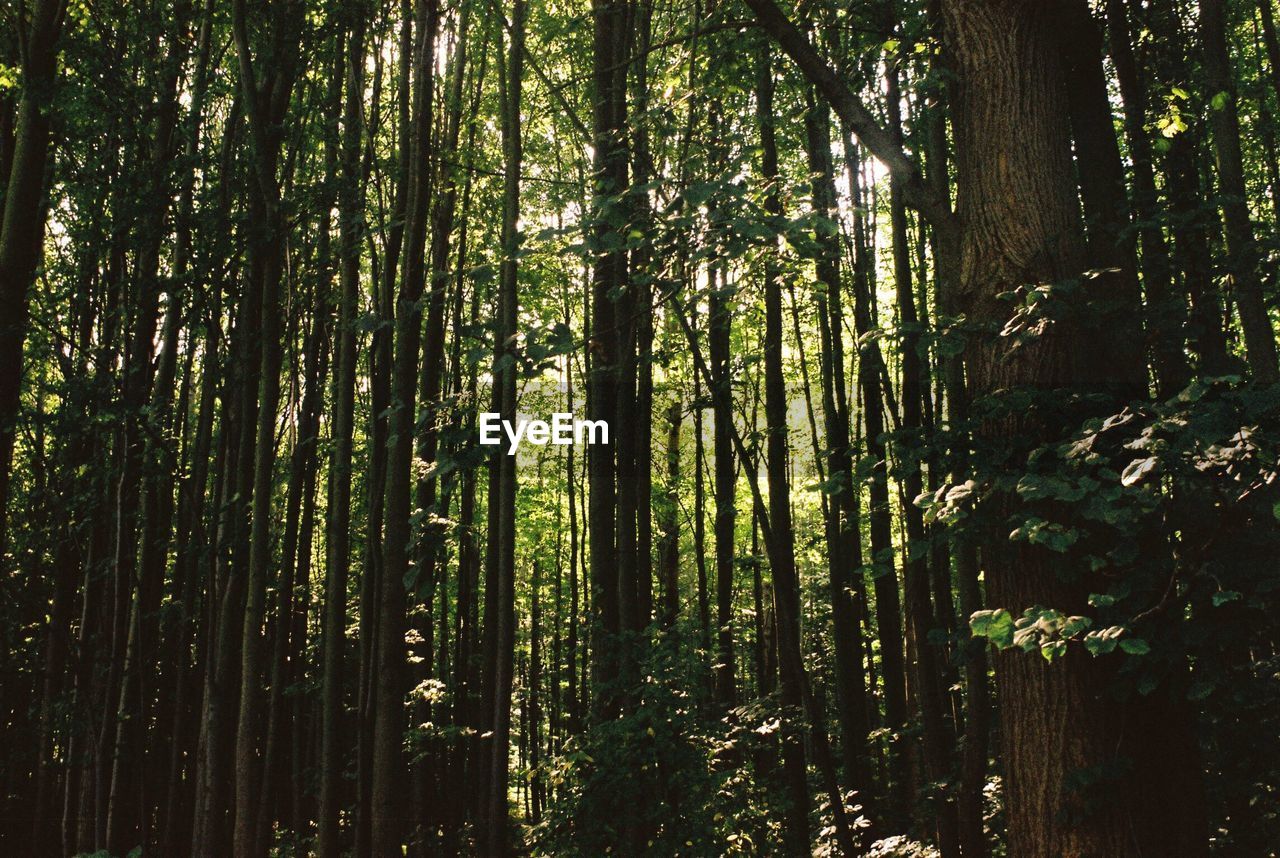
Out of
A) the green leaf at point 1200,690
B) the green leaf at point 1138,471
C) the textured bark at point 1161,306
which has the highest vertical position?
the textured bark at point 1161,306

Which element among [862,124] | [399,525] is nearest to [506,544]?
[399,525]

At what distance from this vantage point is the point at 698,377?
38.5ft

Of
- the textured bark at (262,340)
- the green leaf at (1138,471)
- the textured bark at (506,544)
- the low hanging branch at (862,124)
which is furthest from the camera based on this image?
the textured bark at (506,544)

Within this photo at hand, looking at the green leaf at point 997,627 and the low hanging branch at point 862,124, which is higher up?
the low hanging branch at point 862,124

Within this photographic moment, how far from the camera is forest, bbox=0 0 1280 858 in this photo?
10.3 feet

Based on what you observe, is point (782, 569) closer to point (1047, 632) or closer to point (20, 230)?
point (1047, 632)

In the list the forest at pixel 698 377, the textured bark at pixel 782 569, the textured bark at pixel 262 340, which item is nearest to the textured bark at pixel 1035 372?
the forest at pixel 698 377

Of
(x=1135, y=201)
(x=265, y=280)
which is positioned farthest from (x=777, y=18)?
(x=265, y=280)

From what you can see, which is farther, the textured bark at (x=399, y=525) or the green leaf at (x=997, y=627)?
the textured bark at (x=399, y=525)

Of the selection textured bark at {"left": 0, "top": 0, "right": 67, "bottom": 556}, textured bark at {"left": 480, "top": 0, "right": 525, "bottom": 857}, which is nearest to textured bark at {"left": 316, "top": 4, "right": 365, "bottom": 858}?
textured bark at {"left": 480, "top": 0, "right": 525, "bottom": 857}

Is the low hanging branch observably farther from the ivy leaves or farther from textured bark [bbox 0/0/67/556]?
textured bark [bbox 0/0/67/556]

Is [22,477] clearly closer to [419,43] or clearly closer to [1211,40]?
[419,43]

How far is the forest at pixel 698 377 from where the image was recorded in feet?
10.3

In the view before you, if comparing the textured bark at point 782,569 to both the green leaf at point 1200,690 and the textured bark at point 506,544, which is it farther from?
the green leaf at point 1200,690
